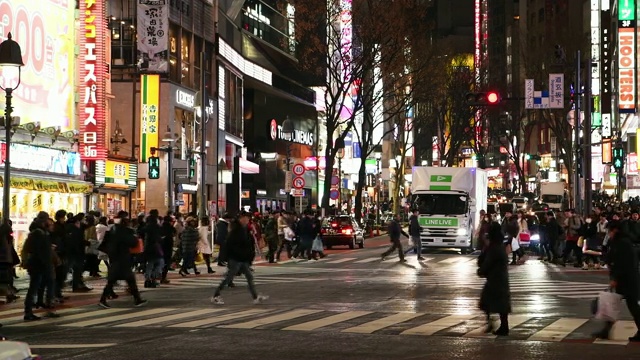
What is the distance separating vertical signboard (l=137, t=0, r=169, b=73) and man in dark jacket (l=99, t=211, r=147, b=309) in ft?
100

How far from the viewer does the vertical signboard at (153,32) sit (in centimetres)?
5109

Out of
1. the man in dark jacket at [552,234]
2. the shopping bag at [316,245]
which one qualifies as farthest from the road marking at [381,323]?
the shopping bag at [316,245]

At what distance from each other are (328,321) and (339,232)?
3424 cm

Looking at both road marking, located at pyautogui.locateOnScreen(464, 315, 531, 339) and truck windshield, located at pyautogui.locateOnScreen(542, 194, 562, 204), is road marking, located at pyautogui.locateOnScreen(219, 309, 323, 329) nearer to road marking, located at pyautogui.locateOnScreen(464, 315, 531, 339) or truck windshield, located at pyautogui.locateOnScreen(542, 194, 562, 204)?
road marking, located at pyautogui.locateOnScreen(464, 315, 531, 339)

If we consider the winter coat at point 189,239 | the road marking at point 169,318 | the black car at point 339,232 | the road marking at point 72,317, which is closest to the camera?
the road marking at point 169,318

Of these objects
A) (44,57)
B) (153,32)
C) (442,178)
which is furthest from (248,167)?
(44,57)

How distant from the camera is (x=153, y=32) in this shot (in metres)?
51.5

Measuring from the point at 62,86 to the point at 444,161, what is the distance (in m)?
50.3

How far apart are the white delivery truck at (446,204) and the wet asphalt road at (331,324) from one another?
15785 millimetres

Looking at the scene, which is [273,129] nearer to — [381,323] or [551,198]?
[551,198]

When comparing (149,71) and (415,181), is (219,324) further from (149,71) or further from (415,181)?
(149,71)

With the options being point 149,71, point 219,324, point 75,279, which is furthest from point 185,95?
point 219,324

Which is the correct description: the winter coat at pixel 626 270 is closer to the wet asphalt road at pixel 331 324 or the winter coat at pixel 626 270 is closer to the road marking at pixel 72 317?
the wet asphalt road at pixel 331 324

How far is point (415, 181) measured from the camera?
46.5 metres
